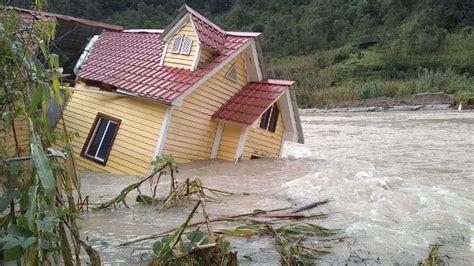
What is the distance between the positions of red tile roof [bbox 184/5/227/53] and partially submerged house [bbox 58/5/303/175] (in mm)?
35

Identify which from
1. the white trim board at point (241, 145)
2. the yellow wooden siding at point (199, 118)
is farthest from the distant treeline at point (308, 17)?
the white trim board at point (241, 145)

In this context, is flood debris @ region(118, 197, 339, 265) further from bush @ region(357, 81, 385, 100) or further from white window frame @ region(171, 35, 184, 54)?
bush @ region(357, 81, 385, 100)

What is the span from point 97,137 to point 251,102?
171 inches

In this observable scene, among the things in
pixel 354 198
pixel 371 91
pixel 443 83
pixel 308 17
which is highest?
pixel 308 17

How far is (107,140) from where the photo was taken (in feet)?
40.7

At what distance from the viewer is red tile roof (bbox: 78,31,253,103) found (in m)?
11.5

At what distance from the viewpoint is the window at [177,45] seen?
41.6 feet

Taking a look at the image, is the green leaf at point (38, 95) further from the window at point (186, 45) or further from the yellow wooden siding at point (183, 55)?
the window at point (186, 45)

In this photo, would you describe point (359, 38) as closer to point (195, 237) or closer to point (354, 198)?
point (354, 198)

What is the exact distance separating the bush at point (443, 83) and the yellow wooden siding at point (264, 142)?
2358 cm

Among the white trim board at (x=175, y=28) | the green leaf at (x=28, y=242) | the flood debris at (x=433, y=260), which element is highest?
the white trim board at (x=175, y=28)

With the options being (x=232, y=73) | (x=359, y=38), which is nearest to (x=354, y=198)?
(x=232, y=73)

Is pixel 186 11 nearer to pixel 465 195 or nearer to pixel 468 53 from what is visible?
pixel 465 195

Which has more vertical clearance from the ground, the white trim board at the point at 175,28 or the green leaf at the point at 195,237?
the white trim board at the point at 175,28
